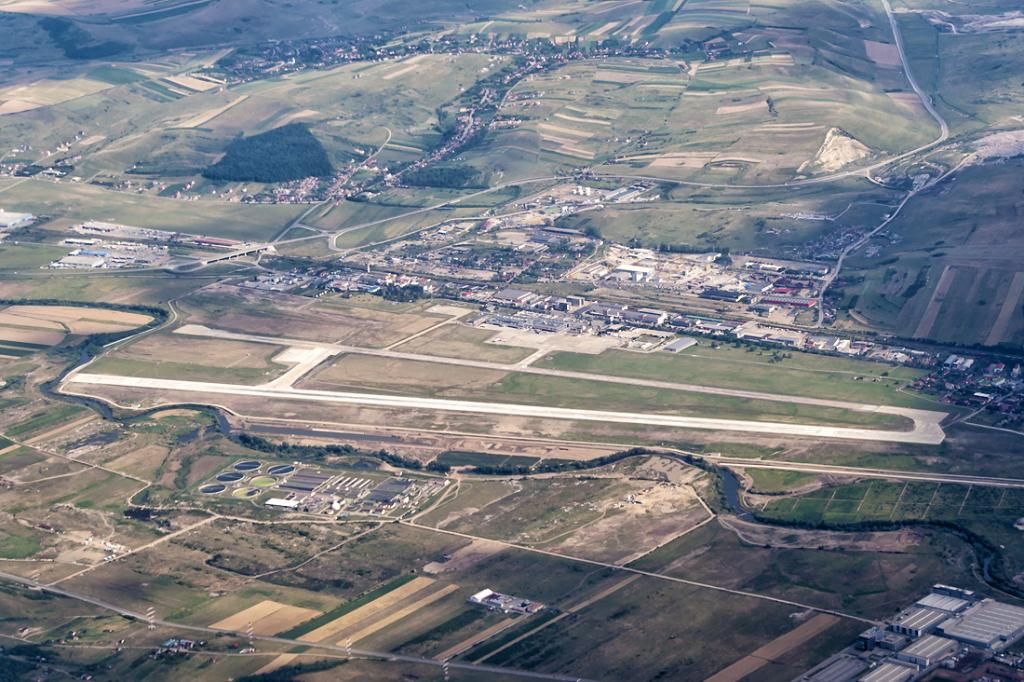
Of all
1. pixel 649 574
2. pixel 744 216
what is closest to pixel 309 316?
pixel 744 216

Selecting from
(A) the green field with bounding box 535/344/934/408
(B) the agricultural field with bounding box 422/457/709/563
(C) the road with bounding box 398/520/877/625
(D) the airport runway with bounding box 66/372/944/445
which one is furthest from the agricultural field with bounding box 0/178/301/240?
(C) the road with bounding box 398/520/877/625

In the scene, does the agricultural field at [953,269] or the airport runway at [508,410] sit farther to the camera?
the agricultural field at [953,269]

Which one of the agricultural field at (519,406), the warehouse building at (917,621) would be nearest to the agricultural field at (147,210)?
the agricultural field at (519,406)

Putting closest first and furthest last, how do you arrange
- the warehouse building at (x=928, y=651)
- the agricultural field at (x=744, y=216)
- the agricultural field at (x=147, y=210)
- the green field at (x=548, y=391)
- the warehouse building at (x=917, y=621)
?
the warehouse building at (x=928, y=651)
the warehouse building at (x=917, y=621)
the green field at (x=548, y=391)
the agricultural field at (x=744, y=216)
the agricultural field at (x=147, y=210)

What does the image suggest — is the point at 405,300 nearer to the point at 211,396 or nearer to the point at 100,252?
the point at 211,396

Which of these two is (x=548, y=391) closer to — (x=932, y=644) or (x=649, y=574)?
(x=649, y=574)

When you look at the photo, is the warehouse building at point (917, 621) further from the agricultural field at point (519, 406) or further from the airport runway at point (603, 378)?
the airport runway at point (603, 378)

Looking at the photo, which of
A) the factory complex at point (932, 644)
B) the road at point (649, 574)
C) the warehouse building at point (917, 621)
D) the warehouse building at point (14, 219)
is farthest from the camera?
the warehouse building at point (14, 219)

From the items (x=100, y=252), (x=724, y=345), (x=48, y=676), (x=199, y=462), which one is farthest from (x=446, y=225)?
(x=48, y=676)
